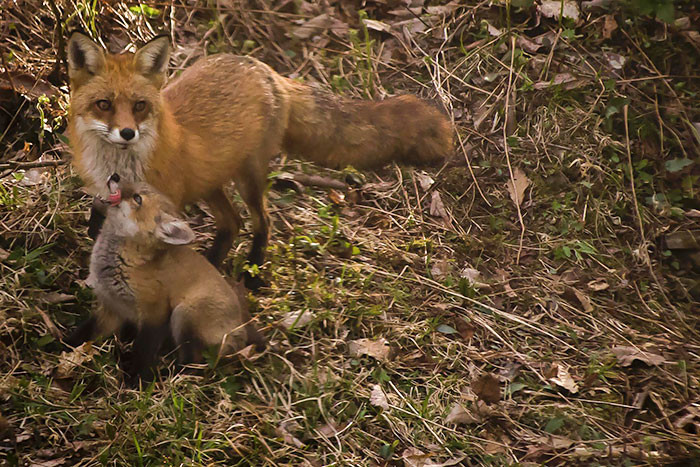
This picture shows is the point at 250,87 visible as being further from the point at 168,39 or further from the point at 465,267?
the point at 465,267

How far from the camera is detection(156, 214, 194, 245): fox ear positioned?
3549mm

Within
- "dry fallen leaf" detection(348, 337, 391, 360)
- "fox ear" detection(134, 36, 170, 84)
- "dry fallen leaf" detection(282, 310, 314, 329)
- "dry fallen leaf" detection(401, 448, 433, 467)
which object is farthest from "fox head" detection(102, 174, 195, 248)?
"dry fallen leaf" detection(401, 448, 433, 467)

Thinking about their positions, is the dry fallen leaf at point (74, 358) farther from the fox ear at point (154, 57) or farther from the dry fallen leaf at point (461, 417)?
the dry fallen leaf at point (461, 417)

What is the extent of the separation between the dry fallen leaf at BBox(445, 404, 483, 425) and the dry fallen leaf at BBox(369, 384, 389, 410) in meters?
0.32

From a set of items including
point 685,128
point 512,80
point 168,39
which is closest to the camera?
point 168,39

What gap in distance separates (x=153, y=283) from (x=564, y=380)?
2249 mm

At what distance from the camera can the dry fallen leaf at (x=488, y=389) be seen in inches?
155

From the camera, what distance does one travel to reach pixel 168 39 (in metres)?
3.78

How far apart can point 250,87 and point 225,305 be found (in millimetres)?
1357

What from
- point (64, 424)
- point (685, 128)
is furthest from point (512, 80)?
point (64, 424)

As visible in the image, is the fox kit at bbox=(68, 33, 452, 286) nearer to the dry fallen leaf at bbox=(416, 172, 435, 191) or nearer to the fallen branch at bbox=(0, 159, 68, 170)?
the dry fallen leaf at bbox=(416, 172, 435, 191)

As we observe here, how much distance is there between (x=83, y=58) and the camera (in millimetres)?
3682

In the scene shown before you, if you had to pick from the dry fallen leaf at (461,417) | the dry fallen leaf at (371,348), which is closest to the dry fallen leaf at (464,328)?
the dry fallen leaf at (371,348)

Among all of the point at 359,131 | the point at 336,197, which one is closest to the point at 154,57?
the point at 359,131
